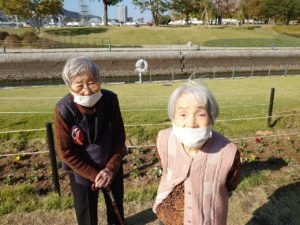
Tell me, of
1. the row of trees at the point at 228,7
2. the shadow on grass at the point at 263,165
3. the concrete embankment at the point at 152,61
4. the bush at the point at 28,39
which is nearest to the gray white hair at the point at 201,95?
the shadow on grass at the point at 263,165

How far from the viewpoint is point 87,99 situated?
99.0 inches

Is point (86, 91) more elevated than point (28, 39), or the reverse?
point (86, 91)

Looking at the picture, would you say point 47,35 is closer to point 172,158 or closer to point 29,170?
point 29,170

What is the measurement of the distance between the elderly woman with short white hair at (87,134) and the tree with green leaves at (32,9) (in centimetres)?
3628

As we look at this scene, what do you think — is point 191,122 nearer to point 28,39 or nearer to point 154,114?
point 154,114

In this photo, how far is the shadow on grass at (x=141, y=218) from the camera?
12.2 ft

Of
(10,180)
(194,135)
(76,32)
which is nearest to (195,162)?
(194,135)

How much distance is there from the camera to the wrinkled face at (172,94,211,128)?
190cm

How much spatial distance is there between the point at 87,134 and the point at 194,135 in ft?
3.65

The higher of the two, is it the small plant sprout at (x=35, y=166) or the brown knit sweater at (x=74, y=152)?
the brown knit sweater at (x=74, y=152)

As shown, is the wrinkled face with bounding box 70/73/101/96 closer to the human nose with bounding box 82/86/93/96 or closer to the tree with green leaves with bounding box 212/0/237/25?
the human nose with bounding box 82/86/93/96

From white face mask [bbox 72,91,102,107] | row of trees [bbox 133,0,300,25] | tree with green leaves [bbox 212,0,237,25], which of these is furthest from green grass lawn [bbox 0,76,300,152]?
tree with green leaves [bbox 212,0,237,25]

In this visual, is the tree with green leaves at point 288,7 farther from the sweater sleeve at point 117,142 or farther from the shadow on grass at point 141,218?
the sweater sleeve at point 117,142

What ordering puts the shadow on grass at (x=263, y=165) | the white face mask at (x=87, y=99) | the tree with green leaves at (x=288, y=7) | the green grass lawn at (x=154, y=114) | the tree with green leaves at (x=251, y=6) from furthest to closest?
the tree with green leaves at (x=251, y=6) → the tree with green leaves at (x=288, y=7) → the green grass lawn at (x=154, y=114) → the shadow on grass at (x=263, y=165) → the white face mask at (x=87, y=99)
